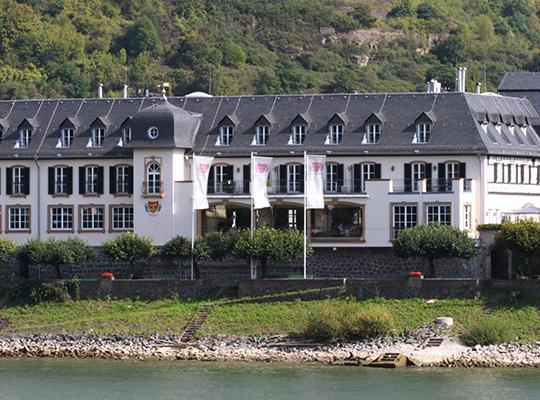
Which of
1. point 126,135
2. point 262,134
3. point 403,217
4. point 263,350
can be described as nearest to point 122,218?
point 126,135

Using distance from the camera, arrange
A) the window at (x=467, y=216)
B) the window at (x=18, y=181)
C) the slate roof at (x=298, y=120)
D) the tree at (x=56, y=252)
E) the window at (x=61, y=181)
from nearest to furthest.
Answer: the window at (x=467, y=216) → the tree at (x=56, y=252) → the slate roof at (x=298, y=120) → the window at (x=61, y=181) → the window at (x=18, y=181)

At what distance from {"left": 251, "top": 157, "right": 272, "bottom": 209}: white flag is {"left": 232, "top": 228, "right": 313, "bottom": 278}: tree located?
185 centimetres

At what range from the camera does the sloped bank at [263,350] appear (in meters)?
72.9

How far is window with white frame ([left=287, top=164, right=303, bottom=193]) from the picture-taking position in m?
89.4

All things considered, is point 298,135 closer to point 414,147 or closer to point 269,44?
point 414,147

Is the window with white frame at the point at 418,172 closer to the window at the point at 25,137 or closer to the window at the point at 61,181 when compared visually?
the window at the point at 61,181

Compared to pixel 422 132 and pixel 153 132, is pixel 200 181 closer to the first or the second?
pixel 153 132

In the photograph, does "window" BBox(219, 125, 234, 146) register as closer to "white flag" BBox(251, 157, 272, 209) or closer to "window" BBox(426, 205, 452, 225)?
"white flag" BBox(251, 157, 272, 209)

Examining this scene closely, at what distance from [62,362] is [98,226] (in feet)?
56.7

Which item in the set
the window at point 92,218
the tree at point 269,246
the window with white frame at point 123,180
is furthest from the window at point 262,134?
the window at point 92,218

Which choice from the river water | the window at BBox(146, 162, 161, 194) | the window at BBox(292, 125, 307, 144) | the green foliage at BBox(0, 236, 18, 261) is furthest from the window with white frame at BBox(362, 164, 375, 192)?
the green foliage at BBox(0, 236, 18, 261)

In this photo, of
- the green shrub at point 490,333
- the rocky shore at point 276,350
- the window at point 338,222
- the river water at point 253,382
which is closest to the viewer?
the river water at point 253,382

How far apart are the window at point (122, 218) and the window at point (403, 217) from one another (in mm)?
17258

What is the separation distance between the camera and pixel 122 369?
73000mm
